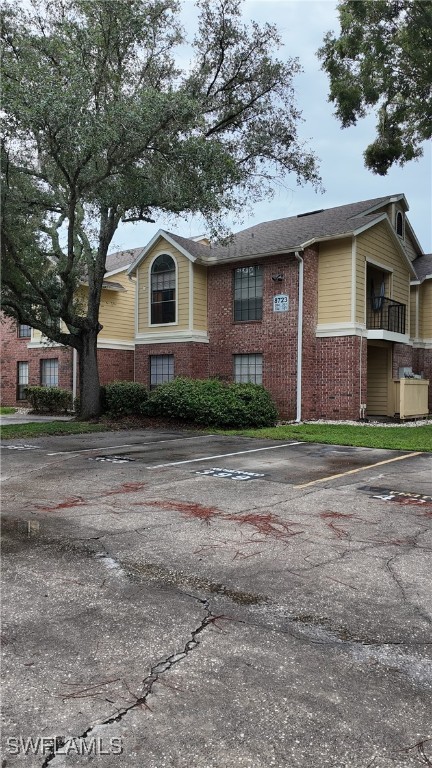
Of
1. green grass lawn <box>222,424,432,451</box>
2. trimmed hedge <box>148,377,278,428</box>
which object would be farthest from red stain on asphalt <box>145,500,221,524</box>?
trimmed hedge <box>148,377,278,428</box>

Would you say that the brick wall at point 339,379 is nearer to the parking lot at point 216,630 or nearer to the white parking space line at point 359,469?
the white parking space line at point 359,469

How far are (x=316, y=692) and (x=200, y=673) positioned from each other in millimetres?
563

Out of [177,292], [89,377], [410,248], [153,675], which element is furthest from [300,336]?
[153,675]

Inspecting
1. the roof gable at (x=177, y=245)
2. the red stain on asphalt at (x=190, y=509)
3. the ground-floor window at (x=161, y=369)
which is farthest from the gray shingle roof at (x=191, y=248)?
the red stain on asphalt at (x=190, y=509)

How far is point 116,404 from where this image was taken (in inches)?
680

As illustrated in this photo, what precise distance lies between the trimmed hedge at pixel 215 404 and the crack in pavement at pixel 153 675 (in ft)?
38.8

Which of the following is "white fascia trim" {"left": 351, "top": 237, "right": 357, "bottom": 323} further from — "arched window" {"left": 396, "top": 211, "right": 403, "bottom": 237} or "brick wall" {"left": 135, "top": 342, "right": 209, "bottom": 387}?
"brick wall" {"left": 135, "top": 342, "right": 209, "bottom": 387}

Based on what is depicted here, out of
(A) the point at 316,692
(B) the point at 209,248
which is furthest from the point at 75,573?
(B) the point at 209,248

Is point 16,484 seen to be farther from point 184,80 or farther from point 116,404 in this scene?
point 184,80

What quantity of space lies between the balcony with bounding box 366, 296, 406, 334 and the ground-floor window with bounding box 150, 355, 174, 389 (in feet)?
24.6

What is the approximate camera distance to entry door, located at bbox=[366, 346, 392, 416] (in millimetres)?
18953

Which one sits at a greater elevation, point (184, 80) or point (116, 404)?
point (184, 80)

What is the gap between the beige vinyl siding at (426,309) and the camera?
2117 centimetres

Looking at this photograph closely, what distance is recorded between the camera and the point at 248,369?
59.3ft
